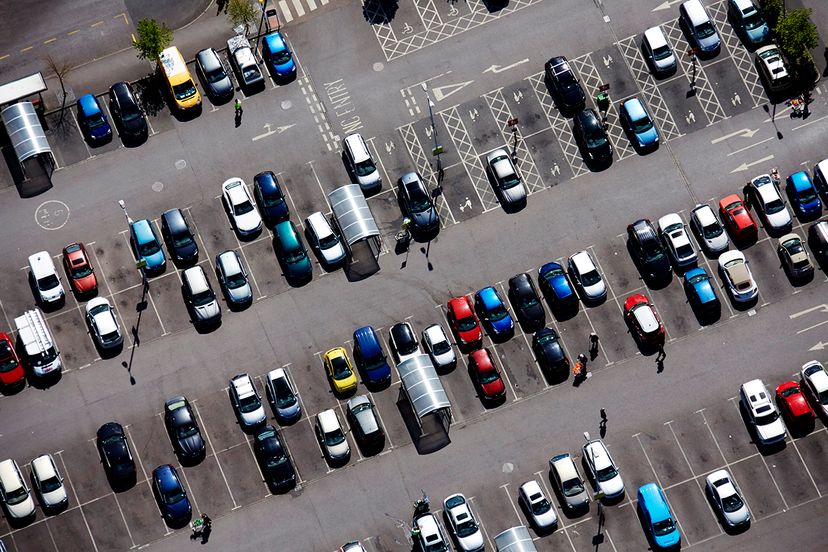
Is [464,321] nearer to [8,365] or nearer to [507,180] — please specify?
[507,180]

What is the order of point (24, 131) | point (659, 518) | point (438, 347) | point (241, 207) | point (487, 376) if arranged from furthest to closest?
point (24, 131), point (241, 207), point (438, 347), point (487, 376), point (659, 518)

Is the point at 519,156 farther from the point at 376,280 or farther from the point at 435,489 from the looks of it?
the point at 435,489

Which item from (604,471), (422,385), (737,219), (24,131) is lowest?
(604,471)

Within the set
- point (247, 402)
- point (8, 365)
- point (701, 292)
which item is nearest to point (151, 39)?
point (8, 365)

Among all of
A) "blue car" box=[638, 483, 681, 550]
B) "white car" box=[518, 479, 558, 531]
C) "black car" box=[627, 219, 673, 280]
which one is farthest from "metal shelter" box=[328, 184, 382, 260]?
"blue car" box=[638, 483, 681, 550]

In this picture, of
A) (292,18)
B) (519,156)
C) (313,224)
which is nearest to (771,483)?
(519,156)

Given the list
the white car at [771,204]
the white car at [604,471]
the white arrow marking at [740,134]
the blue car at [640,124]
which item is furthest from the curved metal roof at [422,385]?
the white arrow marking at [740,134]

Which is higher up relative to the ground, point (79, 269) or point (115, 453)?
point (79, 269)
